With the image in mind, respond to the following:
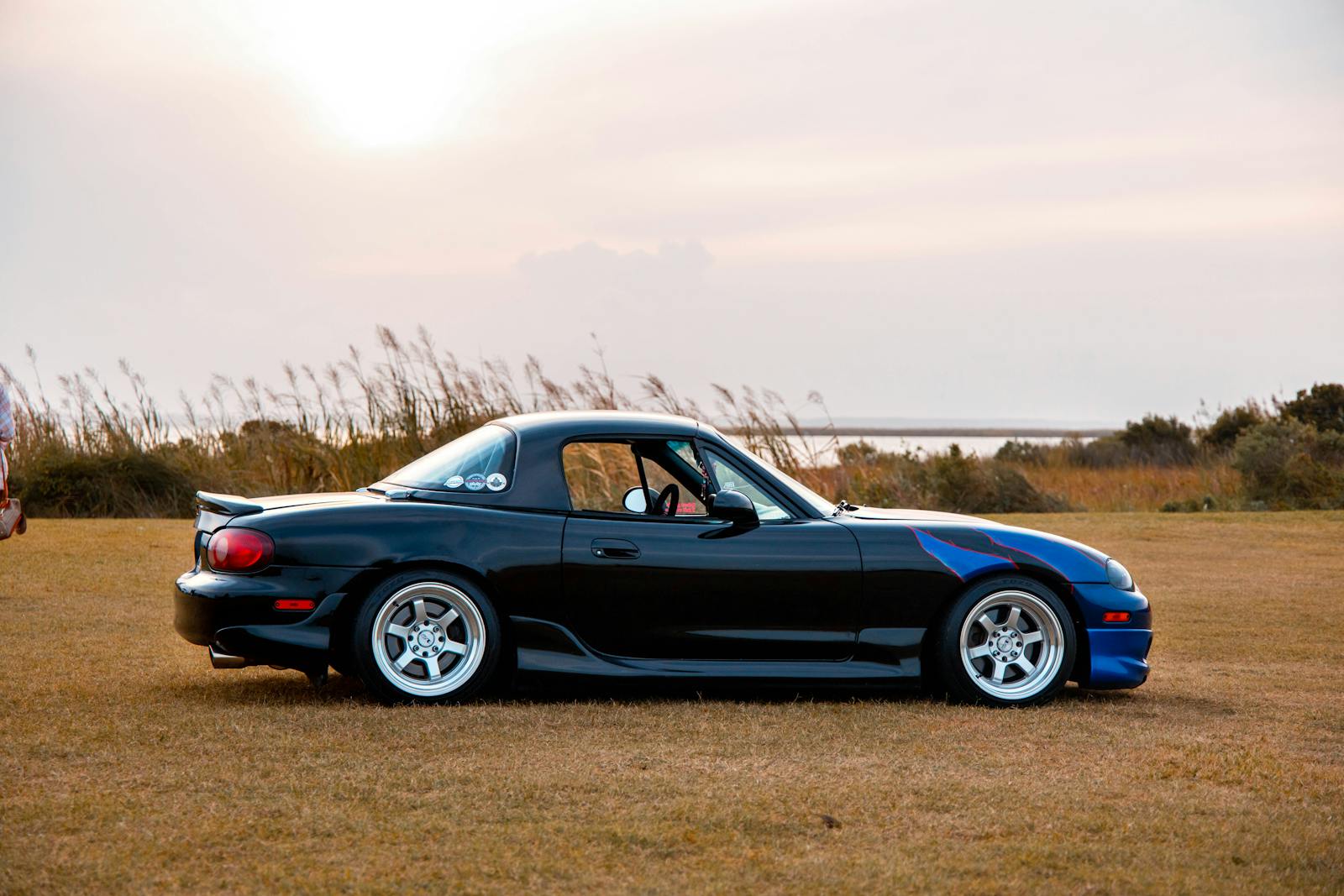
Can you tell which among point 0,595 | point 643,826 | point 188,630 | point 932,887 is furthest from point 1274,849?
point 0,595

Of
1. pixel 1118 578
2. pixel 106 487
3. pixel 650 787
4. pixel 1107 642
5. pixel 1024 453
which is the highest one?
pixel 1024 453

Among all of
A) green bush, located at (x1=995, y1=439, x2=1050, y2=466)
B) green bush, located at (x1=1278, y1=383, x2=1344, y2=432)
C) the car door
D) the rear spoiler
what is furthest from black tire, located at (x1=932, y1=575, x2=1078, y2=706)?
green bush, located at (x1=1278, y1=383, x2=1344, y2=432)

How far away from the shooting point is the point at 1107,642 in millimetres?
6961

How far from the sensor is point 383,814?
4527mm

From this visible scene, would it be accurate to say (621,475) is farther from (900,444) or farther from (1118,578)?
(900,444)

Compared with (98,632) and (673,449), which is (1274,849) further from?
(98,632)

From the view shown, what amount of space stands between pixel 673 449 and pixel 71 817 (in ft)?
11.4

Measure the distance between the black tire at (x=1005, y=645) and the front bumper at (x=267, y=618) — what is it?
285 centimetres

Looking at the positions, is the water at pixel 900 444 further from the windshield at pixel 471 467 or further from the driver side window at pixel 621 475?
the windshield at pixel 471 467

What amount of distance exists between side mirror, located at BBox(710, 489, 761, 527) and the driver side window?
33 cm

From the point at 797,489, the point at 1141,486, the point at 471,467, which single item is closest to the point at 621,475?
the point at 797,489

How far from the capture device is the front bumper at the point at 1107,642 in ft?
22.8

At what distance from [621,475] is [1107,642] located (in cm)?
558

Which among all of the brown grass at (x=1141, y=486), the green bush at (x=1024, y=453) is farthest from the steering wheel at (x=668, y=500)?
the green bush at (x=1024, y=453)
